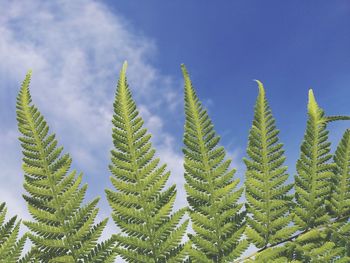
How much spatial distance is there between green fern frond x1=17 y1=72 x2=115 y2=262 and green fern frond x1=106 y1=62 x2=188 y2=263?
18cm

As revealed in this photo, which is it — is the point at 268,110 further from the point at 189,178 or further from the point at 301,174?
the point at 189,178

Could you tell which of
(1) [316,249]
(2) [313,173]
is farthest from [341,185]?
(1) [316,249]

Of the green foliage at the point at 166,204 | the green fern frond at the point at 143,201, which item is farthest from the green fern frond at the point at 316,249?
the green fern frond at the point at 143,201

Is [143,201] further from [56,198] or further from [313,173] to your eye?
[313,173]

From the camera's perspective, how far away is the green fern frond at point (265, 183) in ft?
11.1

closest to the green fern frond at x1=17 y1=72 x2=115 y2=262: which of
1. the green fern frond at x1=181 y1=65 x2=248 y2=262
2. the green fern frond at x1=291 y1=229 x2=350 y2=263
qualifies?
the green fern frond at x1=181 y1=65 x2=248 y2=262

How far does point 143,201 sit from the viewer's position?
3.11 metres

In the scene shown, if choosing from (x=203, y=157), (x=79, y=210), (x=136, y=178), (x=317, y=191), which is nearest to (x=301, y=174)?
(x=317, y=191)

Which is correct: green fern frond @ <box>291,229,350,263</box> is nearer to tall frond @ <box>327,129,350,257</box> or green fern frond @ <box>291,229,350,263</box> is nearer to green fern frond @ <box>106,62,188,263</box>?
tall frond @ <box>327,129,350,257</box>

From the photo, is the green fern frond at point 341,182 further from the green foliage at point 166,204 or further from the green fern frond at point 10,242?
the green fern frond at point 10,242

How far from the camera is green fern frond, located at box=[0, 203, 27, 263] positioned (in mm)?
3084

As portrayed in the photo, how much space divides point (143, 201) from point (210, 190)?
0.48 metres

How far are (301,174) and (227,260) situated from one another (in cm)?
87

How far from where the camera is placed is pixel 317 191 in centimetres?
349
